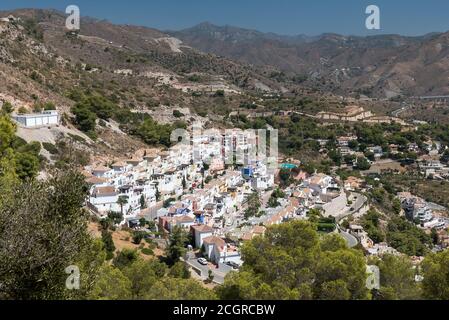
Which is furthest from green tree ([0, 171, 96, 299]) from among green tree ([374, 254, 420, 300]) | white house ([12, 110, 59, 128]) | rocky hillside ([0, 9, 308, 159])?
white house ([12, 110, 59, 128])

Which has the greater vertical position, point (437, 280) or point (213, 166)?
point (437, 280)

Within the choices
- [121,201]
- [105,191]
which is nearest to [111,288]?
[105,191]

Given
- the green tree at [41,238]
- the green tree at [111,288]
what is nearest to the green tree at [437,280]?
the green tree at [111,288]

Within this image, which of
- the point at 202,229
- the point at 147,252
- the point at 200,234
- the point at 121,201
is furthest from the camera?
the point at 121,201

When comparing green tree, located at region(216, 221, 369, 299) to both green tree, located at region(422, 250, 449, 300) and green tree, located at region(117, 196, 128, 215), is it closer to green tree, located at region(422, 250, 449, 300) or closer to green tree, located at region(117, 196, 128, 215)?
green tree, located at region(422, 250, 449, 300)

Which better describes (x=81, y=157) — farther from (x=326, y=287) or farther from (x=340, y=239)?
(x=326, y=287)

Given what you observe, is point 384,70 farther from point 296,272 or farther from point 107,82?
point 296,272

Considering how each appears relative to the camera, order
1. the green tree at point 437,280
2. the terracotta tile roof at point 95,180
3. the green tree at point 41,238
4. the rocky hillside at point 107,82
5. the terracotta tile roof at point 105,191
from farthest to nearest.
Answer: the rocky hillside at point 107,82 < the terracotta tile roof at point 95,180 < the terracotta tile roof at point 105,191 < the green tree at point 437,280 < the green tree at point 41,238

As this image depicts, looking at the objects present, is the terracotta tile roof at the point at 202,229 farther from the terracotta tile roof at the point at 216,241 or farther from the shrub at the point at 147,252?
the shrub at the point at 147,252
